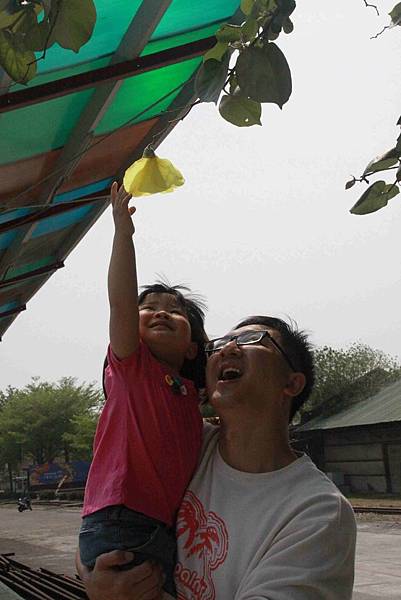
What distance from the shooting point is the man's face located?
4.00 feet

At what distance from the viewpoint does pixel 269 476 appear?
3.96 feet

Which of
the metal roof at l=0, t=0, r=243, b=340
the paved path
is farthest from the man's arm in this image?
the paved path

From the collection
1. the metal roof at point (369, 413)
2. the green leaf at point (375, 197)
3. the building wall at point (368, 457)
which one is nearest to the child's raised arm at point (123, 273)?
the green leaf at point (375, 197)

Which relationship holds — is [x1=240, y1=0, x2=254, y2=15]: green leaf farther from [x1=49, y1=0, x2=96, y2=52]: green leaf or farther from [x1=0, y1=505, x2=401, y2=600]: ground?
[x1=0, y1=505, x2=401, y2=600]: ground

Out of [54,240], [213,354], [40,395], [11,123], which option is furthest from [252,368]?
[40,395]

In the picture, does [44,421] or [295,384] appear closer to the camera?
[295,384]

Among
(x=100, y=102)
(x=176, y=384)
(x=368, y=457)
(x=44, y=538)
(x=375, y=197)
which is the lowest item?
(x=44, y=538)

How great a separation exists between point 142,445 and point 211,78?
74cm

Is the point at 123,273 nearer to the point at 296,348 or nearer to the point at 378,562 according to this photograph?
the point at 296,348

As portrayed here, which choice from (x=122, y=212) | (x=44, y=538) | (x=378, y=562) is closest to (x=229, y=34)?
(x=122, y=212)

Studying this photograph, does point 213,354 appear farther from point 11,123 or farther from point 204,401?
point 11,123

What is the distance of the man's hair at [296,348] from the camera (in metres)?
1.35

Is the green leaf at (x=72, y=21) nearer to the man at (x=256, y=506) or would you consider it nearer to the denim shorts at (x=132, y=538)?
the man at (x=256, y=506)

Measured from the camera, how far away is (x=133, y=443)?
4.22 feet
